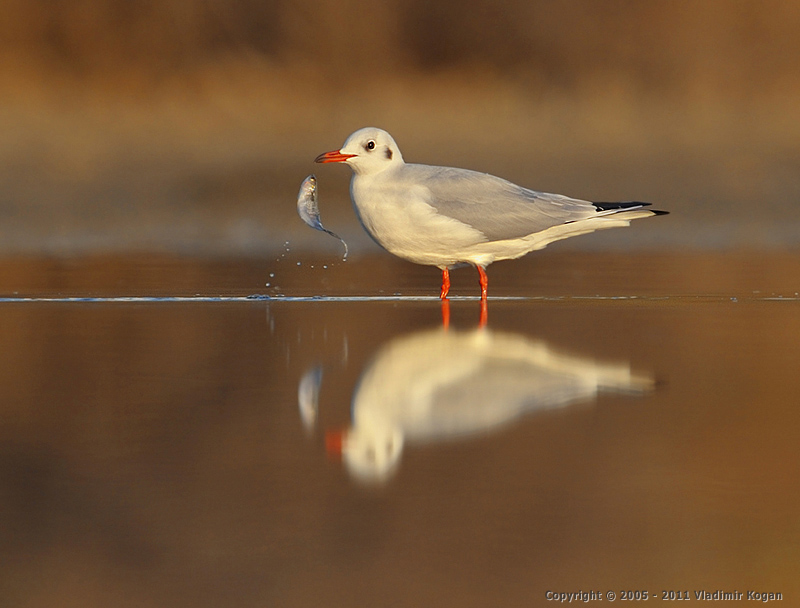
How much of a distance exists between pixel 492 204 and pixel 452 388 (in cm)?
279

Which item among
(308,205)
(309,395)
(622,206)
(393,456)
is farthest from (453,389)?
(308,205)

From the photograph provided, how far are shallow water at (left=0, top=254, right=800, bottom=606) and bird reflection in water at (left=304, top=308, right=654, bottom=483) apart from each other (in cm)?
1

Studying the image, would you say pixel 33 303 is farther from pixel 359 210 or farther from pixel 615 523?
pixel 615 523

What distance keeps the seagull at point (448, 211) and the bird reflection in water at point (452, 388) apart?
133 cm

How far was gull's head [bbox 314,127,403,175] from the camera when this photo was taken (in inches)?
253

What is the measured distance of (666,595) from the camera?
7.16ft

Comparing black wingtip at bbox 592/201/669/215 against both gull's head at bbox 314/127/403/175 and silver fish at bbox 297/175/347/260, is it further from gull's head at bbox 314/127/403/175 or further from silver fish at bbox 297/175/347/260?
silver fish at bbox 297/175/347/260

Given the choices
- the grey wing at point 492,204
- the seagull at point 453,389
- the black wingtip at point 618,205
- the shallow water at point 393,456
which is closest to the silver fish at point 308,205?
the grey wing at point 492,204

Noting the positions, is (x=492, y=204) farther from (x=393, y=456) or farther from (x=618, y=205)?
(x=393, y=456)

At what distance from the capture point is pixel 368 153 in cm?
644

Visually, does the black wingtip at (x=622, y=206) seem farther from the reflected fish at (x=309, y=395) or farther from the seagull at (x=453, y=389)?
the reflected fish at (x=309, y=395)

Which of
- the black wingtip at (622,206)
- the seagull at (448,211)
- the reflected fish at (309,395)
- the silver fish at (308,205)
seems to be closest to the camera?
the reflected fish at (309,395)

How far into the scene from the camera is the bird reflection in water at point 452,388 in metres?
3.18

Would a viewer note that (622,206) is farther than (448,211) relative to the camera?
Yes
